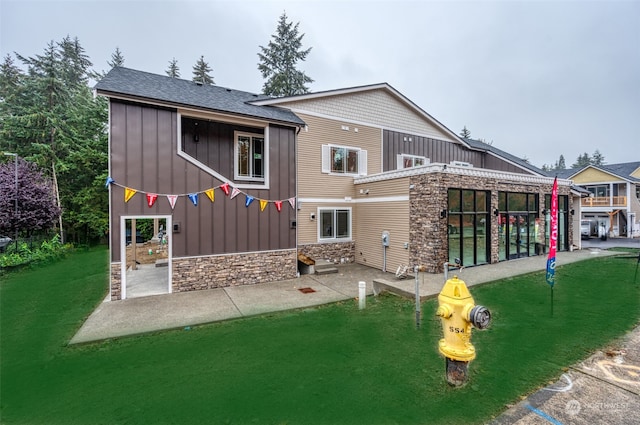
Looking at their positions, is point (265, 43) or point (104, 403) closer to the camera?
point (104, 403)

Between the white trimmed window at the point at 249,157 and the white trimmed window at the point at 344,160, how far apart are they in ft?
9.62

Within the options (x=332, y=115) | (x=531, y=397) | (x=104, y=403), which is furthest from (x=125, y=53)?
(x=531, y=397)

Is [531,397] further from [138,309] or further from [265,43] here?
[265,43]

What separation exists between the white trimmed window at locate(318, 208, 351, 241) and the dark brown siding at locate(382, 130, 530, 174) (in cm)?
351

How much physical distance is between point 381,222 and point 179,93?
8.73 m

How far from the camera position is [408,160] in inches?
592

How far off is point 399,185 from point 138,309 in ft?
30.0

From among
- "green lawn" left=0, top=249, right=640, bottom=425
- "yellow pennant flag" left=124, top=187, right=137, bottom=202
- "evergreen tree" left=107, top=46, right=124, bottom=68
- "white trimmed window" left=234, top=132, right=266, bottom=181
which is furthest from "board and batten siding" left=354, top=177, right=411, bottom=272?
"evergreen tree" left=107, top=46, right=124, bottom=68

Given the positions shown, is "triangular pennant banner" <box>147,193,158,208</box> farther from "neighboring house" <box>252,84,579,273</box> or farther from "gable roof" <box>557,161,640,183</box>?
"gable roof" <box>557,161,640,183</box>

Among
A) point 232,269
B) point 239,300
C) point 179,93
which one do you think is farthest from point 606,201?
point 179,93

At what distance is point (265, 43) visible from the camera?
30094 mm

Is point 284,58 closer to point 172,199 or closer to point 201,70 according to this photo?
point 201,70

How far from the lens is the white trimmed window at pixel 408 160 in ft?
47.9

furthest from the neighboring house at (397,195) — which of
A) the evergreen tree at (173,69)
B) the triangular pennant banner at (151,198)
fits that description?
the evergreen tree at (173,69)
